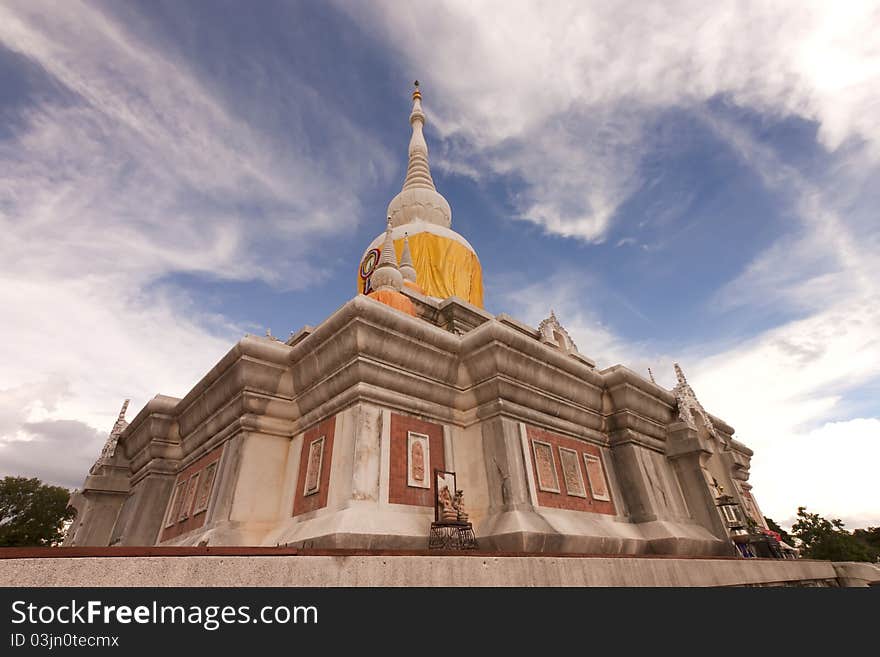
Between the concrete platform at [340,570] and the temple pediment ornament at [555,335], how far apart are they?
11.3m

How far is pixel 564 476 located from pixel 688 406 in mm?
6137

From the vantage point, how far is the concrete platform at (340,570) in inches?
122

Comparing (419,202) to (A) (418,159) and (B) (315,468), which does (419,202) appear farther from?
(B) (315,468)

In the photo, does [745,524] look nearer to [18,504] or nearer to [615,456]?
[615,456]

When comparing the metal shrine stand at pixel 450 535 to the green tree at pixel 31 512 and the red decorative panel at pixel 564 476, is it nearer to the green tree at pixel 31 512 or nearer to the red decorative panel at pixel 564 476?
the red decorative panel at pixel 564 476

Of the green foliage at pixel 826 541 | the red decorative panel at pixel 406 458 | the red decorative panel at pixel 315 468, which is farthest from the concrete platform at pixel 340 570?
the green foliage at pixel 826 541

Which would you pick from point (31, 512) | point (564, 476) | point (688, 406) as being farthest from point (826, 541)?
point (31, 512)

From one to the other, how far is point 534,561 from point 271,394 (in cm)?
727

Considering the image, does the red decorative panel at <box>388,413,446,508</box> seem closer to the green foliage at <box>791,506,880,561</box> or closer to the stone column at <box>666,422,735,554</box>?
the stone column at <box>666,422,735,554</box>

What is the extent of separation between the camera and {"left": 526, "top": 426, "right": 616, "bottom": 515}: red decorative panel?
963 centimetres

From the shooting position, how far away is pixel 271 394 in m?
10.3

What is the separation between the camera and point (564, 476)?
1022 centimetres
